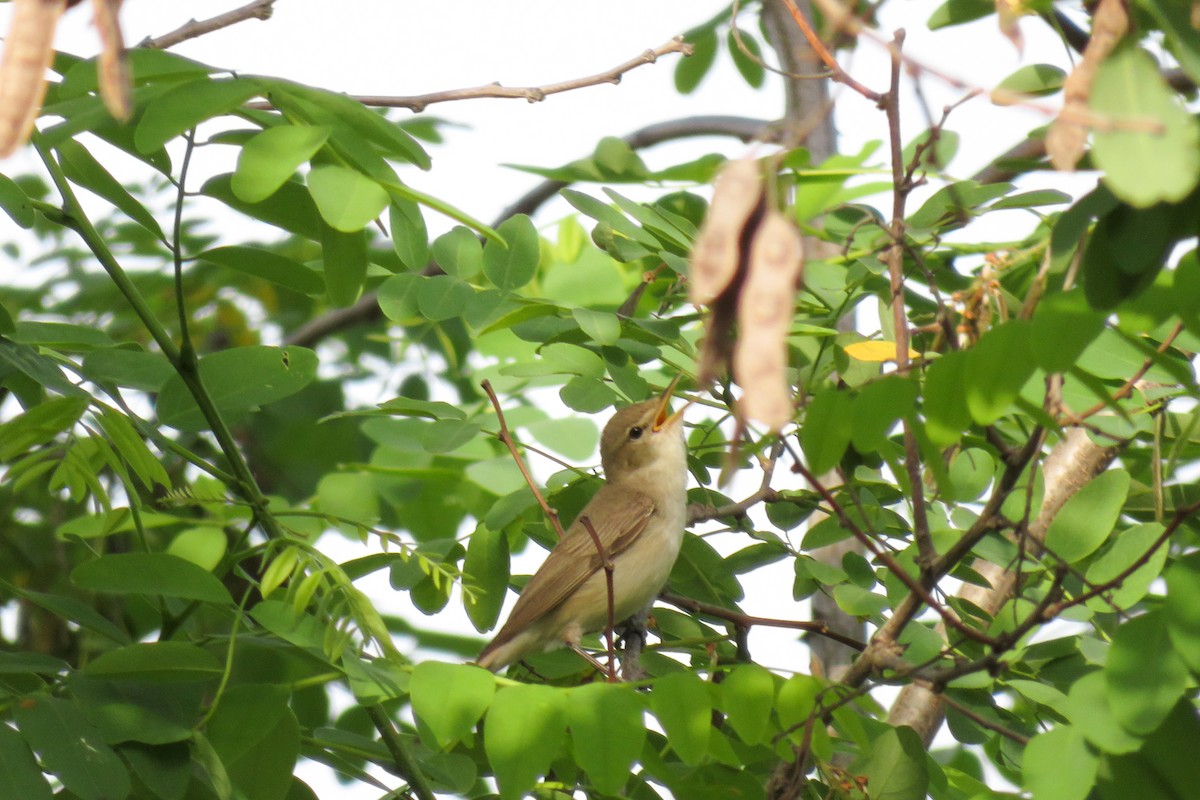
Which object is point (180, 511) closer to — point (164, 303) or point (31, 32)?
point (164, 303)

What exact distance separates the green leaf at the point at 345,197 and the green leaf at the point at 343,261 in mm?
216

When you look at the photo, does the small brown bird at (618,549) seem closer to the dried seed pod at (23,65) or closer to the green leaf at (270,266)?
the green leaf at (270,266)

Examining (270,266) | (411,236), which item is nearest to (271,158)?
(411,236)

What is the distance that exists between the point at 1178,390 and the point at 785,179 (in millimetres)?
1390

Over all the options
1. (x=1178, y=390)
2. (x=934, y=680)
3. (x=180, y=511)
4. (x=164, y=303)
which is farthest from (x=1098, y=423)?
(x=164, y=303)

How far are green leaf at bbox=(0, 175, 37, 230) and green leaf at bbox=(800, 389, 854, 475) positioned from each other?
5.17 feet

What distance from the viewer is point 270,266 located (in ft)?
9.00

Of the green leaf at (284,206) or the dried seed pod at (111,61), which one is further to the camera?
the green leaf at (284,206)

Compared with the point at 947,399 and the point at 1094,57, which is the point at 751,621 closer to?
the point at 947,399

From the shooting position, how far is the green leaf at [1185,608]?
5.73 ft

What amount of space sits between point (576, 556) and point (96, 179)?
164 centimetres

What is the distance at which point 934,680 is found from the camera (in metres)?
1.93

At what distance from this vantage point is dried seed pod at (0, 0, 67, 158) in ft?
3.28

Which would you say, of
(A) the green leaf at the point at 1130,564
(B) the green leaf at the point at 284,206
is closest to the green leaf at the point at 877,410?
(A) the green leaf at the point at 1130,564
